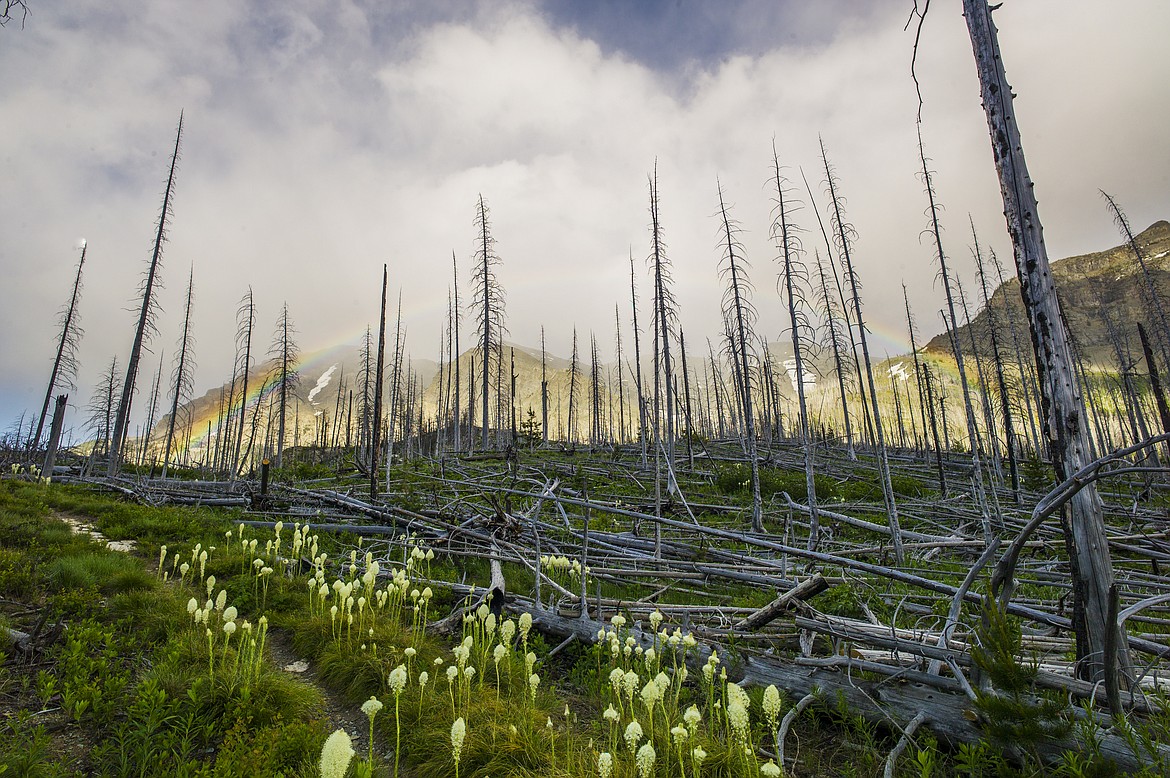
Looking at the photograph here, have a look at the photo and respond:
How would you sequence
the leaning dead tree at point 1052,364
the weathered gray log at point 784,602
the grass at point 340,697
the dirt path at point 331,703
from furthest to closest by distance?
the weathered gray log at point 784,602 → the dirt path at point 331,703 → the leaning dead tree at point 1052,364 → the grass at point 340,697

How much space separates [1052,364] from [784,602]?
3.38 m

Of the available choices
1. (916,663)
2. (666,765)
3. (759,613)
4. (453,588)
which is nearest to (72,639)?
(453,588)

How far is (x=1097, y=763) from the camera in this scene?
243 centimetres

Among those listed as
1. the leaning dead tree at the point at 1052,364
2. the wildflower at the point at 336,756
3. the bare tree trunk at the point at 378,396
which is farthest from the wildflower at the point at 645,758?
the bare tree trunk at the point at 378,396

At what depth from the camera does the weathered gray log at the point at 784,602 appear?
210 inches

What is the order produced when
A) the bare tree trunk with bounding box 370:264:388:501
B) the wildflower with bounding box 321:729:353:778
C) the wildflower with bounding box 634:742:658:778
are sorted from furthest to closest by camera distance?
the bare tree trunk with bounding box 370:264:388:501
the wildflower with bounding box 634:742:658:778
the wildflower with bounding box 321:729:353:778

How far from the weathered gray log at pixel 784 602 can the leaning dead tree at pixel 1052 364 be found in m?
2.07

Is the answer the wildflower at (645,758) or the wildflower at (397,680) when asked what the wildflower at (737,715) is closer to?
the wildflower at (645,758)

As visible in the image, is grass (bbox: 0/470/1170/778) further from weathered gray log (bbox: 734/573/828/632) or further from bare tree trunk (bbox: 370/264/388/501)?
bare tree trunk (bbox: 370/264/388/501)

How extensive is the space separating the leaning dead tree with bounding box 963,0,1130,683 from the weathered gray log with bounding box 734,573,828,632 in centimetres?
207

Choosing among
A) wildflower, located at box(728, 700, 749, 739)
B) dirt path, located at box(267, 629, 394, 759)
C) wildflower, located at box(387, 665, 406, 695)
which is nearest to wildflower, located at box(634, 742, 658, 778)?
wildflower, located at box(728, 700, 749, 739)

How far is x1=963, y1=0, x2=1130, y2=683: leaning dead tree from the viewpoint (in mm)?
3609

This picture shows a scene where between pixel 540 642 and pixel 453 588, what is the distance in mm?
2141

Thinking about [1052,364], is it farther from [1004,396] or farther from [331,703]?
[1004,396]
